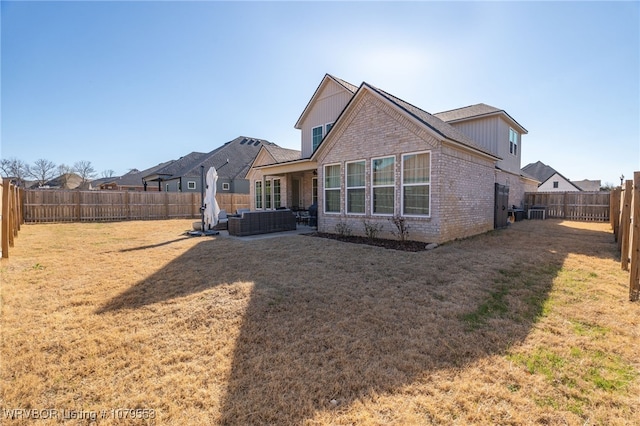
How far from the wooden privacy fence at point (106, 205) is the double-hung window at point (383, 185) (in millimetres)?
13453

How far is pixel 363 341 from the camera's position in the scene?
3.29m

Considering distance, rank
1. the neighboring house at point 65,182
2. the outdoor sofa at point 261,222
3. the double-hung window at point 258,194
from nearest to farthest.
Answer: the outdoor sofa at point 261,222
the double-hung window at point 258,194
the neighboring house at point 65,182

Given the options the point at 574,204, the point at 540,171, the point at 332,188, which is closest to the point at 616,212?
the point at 574,204

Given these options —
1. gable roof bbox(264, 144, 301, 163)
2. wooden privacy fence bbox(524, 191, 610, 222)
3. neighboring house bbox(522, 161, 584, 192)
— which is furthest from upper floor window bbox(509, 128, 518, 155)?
neighboring house bbox(522, 161, 584, 192)

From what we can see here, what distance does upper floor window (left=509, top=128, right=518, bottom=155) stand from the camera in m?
17.8

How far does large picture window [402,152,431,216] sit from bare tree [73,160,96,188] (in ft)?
228

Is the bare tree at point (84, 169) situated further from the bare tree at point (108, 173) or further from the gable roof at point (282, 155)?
the gable roof at point (282, 155)

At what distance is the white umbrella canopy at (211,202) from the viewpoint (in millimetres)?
11727

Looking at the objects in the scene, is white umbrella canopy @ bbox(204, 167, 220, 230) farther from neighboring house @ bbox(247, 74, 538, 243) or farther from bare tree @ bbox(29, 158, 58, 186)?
bare tree @ bbox(29, 158, 58, 186)

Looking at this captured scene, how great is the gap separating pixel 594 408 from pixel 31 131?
28.3m

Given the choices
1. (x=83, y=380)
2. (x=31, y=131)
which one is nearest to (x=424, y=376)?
(x=83, y=380)

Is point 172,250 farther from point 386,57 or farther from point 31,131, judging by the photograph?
point 31,131

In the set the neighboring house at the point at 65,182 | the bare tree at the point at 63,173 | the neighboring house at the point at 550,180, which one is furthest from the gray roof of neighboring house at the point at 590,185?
the neighboring house at the point at 65,182

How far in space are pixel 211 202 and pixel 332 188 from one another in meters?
5.20
